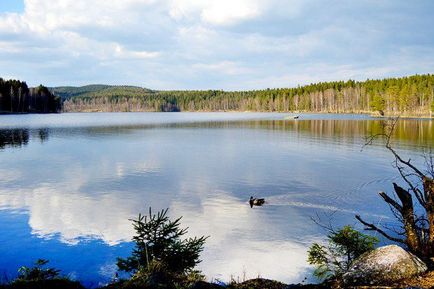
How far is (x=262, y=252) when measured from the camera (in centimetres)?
1462

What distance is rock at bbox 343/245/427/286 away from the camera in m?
7.55

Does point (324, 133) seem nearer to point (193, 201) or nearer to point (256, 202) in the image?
point (256, 202)

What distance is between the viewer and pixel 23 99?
163 metres

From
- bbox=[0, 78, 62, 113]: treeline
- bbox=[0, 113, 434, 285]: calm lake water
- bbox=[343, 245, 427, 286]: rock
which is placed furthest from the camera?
bbox=[0, 78, 62, 113]: treeline

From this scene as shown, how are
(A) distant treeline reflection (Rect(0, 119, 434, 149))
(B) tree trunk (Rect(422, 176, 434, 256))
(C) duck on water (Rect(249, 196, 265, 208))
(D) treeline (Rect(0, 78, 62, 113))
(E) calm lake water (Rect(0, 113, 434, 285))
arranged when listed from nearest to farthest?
(B) tree trunk (Rect(422, 176, 434, 256)) → (E) calm lake water (Rect(0, 113, 434, 285)) → (C) duck on water (Rect(249, 196, 265, 208)) → (A) distant treeline reflection (Rect(0, 119, 434, 149)) → (D) treeline (Rect(0, 78, 62, 113))

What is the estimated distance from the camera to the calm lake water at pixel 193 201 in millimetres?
14125

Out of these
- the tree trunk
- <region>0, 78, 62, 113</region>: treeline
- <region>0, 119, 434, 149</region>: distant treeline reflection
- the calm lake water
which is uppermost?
<region>0, 78, 62, 113</region>: treeline

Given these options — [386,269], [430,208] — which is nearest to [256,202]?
[430,208]

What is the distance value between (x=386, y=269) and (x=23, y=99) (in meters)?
177

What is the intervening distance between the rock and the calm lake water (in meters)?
4.57

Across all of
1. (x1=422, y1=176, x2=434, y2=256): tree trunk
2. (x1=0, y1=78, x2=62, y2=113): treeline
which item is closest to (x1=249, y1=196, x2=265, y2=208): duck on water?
(x1=422, y1=176, x2=434, y2=256): tree trunk

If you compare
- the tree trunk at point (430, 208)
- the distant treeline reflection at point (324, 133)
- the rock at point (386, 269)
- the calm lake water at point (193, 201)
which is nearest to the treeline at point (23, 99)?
the distant treeline reflection at point (324, 133)

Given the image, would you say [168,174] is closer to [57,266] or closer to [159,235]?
[57,266]

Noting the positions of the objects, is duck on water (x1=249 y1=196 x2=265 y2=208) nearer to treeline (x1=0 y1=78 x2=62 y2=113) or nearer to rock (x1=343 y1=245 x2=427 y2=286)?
rock (x1=343 y1=245 x2=427 y2=286)
